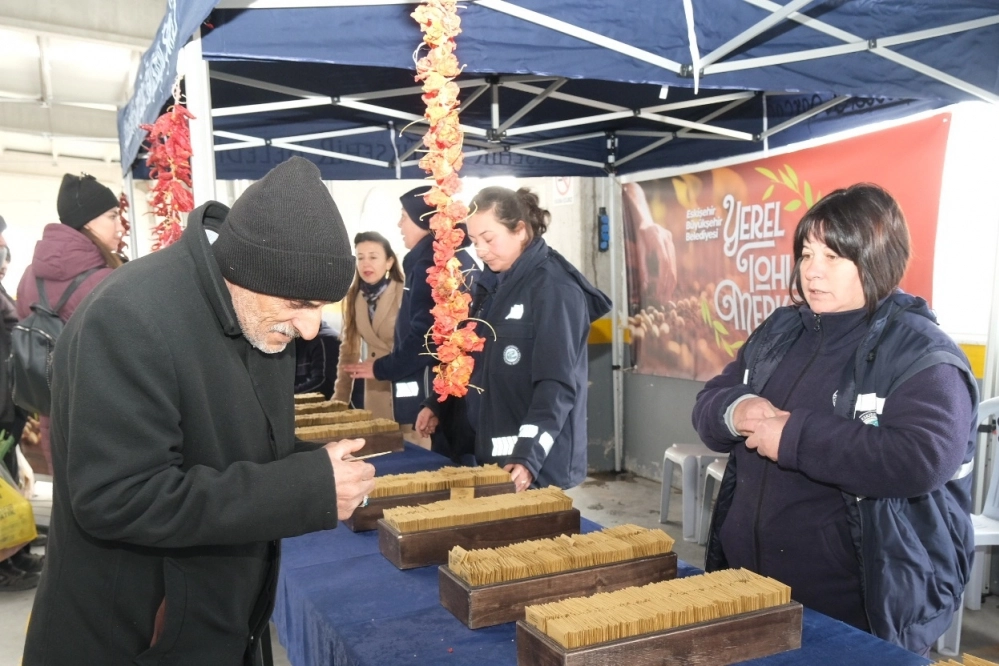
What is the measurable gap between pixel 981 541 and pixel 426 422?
2.23m

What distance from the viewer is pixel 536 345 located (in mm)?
2445

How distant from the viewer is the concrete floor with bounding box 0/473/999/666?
3.17 metres

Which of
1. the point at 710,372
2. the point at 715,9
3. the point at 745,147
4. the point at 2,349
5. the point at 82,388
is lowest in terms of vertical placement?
the point at 710,372

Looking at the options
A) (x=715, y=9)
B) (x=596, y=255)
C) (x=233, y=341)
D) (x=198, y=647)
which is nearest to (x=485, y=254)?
(x=715, y=9)

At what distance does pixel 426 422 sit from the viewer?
119 inches

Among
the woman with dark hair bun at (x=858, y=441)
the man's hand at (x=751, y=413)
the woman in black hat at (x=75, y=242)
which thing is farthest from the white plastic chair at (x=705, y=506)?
the woman in black hat at (x=75, y=242)

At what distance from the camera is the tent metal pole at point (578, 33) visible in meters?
2.56

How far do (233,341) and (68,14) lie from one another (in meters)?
7.06

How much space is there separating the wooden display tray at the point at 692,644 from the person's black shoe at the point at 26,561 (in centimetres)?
372

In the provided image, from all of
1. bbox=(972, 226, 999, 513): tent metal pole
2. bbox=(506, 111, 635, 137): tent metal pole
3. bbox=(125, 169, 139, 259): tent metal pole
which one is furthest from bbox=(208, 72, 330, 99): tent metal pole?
bbox=(972, 226, 999, 513): tent metal pole

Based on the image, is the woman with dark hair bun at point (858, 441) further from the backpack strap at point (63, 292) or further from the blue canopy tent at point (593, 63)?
the backpack strap at point (63, 292)

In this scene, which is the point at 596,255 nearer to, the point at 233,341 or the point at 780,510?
the point at 780,510

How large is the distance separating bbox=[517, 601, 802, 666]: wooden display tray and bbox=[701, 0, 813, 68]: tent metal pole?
203 centimetres

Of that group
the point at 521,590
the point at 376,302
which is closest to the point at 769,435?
the point at 521,590
